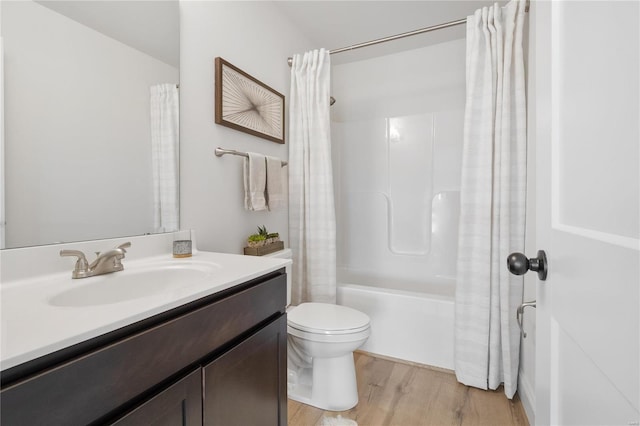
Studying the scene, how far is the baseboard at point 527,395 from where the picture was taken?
1.39m

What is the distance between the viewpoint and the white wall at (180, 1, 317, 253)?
4.83 feet

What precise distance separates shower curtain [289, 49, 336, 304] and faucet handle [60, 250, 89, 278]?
1363 mm

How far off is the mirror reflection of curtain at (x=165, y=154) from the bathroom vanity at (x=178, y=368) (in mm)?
420

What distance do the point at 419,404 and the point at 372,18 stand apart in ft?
8.18

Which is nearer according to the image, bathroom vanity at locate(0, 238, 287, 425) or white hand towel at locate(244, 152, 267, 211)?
bathroom vanity at locate(0, 238, 287, 425)

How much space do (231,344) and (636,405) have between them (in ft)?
2.70

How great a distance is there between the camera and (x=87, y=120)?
1.02m

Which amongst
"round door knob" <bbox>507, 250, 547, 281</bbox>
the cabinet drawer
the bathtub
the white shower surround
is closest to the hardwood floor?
the bathtub

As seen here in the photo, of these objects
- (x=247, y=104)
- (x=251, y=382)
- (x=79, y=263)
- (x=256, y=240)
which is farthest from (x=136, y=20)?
(x=251, y=382)

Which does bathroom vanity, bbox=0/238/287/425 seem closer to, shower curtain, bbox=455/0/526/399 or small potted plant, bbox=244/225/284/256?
small potted plant, bbox=244/225/284/256

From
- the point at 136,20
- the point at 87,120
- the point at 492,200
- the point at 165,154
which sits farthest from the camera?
the point at 492,200

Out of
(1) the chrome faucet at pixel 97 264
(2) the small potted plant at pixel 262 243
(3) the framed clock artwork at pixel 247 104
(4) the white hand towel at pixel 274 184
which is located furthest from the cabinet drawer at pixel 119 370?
(3) the framed clock artwork at pixel 247 104

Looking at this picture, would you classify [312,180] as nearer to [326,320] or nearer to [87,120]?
[326,320]

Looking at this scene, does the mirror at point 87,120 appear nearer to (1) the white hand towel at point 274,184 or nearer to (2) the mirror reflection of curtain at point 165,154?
(2) the mirror reflection of curtain at point 165,154
